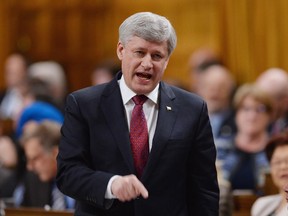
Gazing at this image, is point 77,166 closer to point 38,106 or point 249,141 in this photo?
point 249,141

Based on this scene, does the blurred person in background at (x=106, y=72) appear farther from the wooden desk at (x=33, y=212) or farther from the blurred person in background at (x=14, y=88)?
the wooden desk at (x=33, y=212)

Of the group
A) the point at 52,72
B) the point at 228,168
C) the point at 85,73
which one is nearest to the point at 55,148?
the point at 228,168

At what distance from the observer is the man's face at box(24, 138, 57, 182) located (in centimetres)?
621

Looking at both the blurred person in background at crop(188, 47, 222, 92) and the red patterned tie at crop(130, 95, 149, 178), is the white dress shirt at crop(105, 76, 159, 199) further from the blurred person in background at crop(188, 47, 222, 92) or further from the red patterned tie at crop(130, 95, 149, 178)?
the blurred person in background at crop(188, 47, 222, 92)

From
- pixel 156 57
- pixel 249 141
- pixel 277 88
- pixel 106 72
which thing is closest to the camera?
pixel 156 57

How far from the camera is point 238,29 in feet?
32.0

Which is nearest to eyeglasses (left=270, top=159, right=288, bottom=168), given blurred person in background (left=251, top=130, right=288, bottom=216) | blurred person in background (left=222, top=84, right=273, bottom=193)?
blurred person in background (left=251, top=130, right=288, bottom=216)

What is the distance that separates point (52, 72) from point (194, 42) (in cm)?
211

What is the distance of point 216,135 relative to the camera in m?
7.34

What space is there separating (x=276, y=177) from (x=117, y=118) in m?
1.86

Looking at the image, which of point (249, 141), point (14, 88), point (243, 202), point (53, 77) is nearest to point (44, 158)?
point (243, 202)

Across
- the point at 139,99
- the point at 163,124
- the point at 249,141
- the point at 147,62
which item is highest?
the point at 147,62

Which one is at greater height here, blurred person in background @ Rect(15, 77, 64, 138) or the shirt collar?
the shirt collar

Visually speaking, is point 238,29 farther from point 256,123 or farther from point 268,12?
point 256,123
